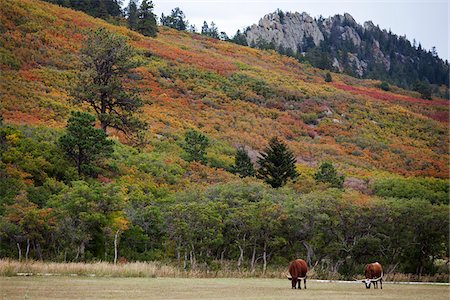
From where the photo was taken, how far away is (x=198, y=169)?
54906 mm

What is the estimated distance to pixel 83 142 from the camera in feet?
141

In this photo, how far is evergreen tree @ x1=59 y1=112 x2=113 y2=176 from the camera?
1700 inches

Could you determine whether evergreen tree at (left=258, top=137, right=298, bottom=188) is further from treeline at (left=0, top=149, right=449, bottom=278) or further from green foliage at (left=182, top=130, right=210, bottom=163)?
treeline at (left=0, top=149, right=449, bottom=278)

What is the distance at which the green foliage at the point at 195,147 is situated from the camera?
5847 centimetres

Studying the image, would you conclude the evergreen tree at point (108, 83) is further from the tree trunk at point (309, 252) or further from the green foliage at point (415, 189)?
the green foliage at point (415, 189)

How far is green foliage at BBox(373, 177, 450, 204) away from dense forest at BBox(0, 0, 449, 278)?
0.23 metres

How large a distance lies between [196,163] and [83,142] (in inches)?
591

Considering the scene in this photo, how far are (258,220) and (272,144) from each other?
64.0 ft

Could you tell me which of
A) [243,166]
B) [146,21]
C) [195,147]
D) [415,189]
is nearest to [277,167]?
[243,166]

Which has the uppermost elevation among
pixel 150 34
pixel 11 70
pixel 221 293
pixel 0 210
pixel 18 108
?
pixel 150 34

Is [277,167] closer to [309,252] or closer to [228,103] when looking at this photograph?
[309,252]

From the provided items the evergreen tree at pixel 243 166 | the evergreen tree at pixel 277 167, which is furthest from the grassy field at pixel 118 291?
the evergreen tree at pixel 243 166

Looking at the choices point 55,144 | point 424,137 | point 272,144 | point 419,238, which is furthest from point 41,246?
point 424,137

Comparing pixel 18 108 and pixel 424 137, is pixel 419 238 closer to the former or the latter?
pixel 18 108
